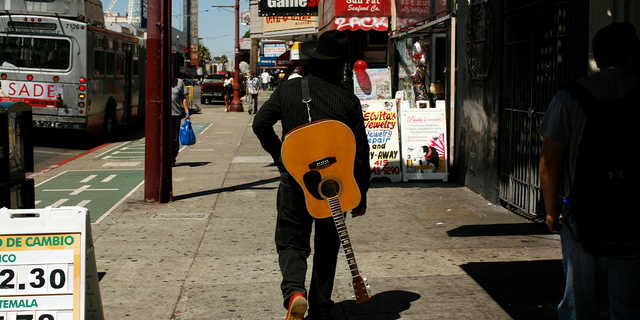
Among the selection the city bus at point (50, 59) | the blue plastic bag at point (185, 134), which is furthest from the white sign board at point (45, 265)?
the city bus at point (50, 59)

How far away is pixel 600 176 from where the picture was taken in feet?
9.30

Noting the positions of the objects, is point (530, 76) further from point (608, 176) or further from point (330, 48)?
point (608, 176)

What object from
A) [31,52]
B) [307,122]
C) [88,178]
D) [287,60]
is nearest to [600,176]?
[307,122]

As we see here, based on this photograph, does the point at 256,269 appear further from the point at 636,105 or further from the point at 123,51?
the point at 123,51

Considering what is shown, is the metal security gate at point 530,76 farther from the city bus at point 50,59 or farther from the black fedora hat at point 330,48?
the city bus at point 50,59

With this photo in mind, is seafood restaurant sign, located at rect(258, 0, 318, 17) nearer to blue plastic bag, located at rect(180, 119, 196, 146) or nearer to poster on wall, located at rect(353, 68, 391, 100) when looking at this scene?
poster on wall, located at rect(353, 68, 391, 100)

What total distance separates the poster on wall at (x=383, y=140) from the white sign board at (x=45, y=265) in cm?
675

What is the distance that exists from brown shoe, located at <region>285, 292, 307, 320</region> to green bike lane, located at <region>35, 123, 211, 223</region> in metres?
4.34

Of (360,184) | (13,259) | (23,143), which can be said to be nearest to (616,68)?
(360,184)

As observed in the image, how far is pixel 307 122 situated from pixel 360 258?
2241 millimetres

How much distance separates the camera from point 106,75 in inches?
642

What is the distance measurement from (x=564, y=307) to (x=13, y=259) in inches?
114

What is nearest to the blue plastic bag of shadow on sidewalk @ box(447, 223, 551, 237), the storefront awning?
shadow on sidewalk @ box(447, 223, 551, 237)

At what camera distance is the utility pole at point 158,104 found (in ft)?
26.6
